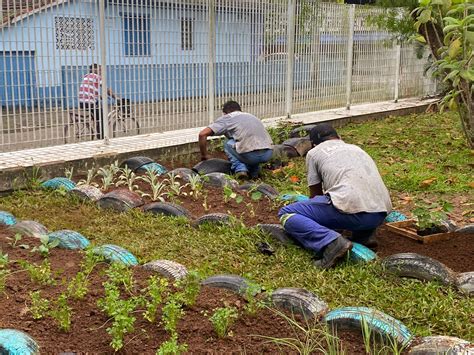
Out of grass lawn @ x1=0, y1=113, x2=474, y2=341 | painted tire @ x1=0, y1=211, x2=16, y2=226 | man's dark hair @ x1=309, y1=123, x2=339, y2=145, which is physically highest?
man's dark hair @ x1=309, y1=123, x2=339, y2=145

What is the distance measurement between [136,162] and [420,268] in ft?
15.7

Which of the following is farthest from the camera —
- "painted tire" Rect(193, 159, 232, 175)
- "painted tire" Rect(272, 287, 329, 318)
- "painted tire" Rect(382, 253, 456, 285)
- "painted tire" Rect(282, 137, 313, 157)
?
"painted tire" Rect(282, 137, 313, 157)

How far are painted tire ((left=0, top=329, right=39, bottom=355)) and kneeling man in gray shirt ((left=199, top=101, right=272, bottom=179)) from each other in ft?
16.9

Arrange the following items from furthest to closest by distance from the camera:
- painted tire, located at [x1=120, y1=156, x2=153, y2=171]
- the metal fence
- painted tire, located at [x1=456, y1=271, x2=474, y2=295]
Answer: painted tire, located at [x1=120, y1=156, x2=153, y2=171] → the metal fence → painted tire, located at [x1=456, y1=271, x2=474, y2=295]

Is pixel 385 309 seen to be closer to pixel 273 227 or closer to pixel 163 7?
pixel 273 227

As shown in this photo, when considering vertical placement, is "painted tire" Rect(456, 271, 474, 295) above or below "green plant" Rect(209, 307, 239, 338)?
below

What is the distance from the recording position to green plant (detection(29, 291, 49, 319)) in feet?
11.8

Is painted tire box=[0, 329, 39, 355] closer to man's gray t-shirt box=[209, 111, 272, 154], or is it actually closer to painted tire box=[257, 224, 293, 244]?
painted tire box=[257, 224, 293, 244]

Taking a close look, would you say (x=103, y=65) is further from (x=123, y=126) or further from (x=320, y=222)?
(x=320, y=222)

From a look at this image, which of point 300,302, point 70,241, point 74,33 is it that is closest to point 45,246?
point 70,241

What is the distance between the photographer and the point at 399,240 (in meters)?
5.66

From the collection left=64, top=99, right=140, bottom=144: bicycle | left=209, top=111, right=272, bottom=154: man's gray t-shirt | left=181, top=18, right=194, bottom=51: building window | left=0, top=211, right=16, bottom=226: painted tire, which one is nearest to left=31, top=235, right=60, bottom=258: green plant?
left=0, top=211, right=16, bottom=226: painted tire

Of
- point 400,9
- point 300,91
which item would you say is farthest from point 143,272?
point 400,9

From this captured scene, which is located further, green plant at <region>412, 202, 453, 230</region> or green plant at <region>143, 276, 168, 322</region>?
green plant at <region>412, 202, 453, 230</region>
